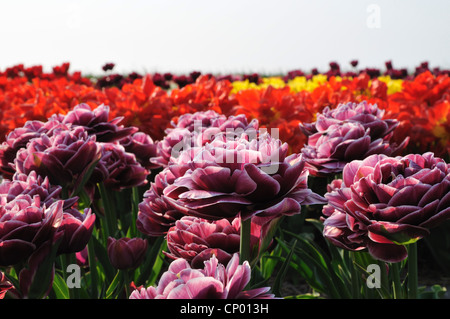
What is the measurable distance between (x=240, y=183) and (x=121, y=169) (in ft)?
3.19

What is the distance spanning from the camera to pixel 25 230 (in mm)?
1024

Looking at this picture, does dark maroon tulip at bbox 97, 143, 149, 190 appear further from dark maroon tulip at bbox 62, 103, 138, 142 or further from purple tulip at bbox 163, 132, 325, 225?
purple tulip at bbox 163, 132, 325, 225

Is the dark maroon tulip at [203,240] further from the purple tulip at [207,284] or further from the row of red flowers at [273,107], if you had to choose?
the row of red flowers at [273,107]

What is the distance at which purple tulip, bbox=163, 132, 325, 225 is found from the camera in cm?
91

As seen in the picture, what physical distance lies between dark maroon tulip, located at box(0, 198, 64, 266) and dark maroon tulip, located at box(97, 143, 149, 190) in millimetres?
679

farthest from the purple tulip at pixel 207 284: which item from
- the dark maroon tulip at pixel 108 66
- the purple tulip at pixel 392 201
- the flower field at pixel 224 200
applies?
the dark maroon tulip at pixel 108 66

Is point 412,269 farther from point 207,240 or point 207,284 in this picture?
point 207,284

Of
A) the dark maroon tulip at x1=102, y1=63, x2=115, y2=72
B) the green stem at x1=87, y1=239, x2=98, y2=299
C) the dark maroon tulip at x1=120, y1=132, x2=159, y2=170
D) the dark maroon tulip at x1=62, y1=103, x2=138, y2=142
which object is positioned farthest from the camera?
the dark maroon tulip at x1=102, y1=63, x2=115, y2=72

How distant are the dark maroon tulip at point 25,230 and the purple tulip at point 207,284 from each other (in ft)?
1.19

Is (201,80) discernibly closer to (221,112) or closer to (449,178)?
(221,112)

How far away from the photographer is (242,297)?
0.74 metres

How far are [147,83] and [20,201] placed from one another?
2.04 meters
